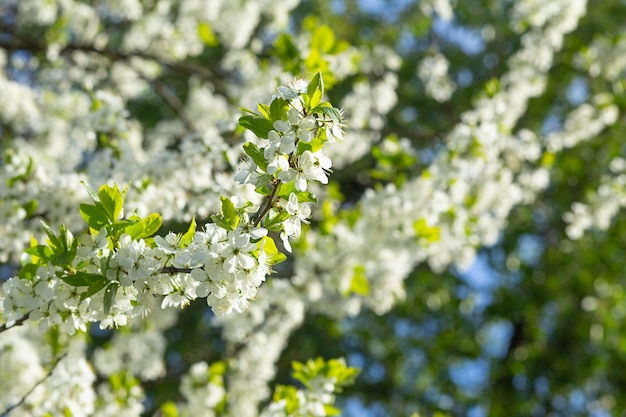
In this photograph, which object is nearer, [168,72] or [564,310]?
[168,72]

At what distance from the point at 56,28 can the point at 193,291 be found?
4.11 metres

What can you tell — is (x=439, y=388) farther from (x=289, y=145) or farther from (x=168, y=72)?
(x=289, y=145)

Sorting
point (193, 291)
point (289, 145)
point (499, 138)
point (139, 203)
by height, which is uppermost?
point (289, 145)

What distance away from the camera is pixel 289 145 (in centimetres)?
187

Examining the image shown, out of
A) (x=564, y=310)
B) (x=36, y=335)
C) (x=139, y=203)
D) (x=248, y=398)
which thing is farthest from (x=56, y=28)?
(x=564, y=310)

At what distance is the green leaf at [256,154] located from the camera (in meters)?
1.92

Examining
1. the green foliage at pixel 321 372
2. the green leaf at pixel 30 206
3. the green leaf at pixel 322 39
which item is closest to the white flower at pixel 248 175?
the green foliage at pixel 321 372

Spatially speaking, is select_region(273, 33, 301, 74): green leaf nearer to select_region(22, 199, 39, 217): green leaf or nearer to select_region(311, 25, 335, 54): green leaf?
select_region(311, 25, 335, 54): green leaf

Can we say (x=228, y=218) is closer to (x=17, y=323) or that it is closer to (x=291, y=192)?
(x=291, y=192)

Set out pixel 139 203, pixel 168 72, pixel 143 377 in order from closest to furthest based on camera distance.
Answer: pixel 139 203 → pixel 143 377 → pixel 168 72

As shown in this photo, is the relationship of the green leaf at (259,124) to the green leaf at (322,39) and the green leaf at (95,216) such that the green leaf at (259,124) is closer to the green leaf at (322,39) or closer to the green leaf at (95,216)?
the green leaf at (95,216)

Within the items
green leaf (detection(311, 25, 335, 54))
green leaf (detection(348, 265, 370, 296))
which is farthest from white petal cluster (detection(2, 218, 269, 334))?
green leaf (detection(348, 265, 370, 296))

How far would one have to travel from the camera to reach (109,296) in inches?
74.0

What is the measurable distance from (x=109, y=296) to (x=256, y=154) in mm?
541
